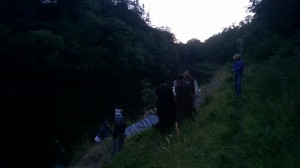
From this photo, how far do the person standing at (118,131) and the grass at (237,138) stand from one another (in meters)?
0.30

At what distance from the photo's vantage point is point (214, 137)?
26.2 ft

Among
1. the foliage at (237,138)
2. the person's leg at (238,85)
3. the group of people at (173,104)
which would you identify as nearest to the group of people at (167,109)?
the group of people at (173,104)

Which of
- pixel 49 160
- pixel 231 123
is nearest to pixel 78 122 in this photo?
pixel 49 160

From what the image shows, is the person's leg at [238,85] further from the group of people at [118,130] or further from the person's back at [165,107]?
the group of people at [118,130]

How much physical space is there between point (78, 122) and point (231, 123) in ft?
56.8

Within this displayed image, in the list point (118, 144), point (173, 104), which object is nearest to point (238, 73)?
point (173, 104)

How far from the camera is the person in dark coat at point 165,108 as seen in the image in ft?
35.7

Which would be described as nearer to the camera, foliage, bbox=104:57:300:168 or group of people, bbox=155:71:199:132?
foliage, bbox=104:57:300:168

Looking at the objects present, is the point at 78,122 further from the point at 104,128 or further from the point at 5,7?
the point at 5,7

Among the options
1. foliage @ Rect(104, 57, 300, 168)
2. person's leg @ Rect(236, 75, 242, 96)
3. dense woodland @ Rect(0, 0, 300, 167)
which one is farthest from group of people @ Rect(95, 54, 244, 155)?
dense woodland @ Rect(0, 0, 300, 167)

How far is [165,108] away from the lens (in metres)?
10.9

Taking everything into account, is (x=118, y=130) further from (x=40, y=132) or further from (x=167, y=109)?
(x=40, y=132)

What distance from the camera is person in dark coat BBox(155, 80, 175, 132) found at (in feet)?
35.7

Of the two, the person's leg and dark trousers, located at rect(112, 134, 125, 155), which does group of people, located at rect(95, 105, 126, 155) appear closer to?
dark trousers, located at rect(112, 134, 125, 155)
